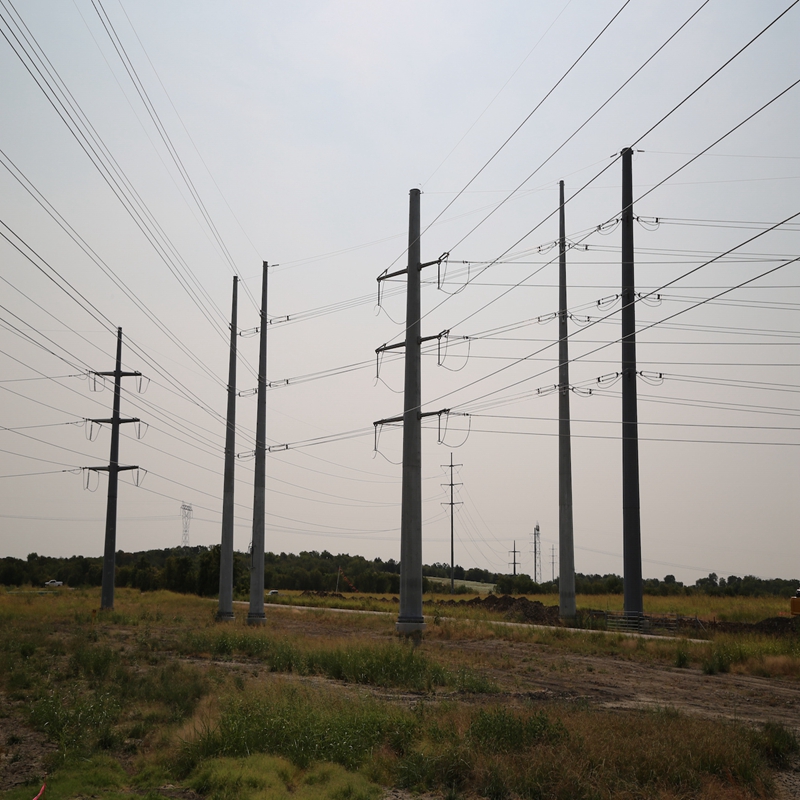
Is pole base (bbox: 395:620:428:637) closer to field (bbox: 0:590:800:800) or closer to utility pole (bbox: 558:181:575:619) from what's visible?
field (bbox: 0:590:800:800)

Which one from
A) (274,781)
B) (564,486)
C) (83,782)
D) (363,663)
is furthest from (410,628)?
(83,782)

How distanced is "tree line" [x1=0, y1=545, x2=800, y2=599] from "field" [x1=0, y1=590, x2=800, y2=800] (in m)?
54.4

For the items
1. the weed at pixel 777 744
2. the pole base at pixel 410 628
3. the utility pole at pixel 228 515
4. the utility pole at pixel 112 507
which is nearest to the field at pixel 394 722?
the weed at pixel 777 744

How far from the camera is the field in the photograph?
1053cm

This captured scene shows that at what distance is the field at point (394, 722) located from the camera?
10531mm

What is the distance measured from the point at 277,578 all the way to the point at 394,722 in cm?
10816

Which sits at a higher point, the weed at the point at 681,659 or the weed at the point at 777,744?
the weed at the point at 777,744

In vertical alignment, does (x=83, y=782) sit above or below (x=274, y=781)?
below

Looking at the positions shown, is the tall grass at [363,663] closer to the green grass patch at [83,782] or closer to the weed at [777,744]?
the weed at [777,744]

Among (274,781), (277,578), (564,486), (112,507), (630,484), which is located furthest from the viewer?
(277,578)

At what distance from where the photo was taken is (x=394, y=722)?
12984 millimetres

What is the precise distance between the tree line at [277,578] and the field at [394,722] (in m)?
54.4

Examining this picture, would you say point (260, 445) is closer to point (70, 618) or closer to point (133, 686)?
point (70, 618)

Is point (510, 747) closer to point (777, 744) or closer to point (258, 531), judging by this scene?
point (777, 744)
